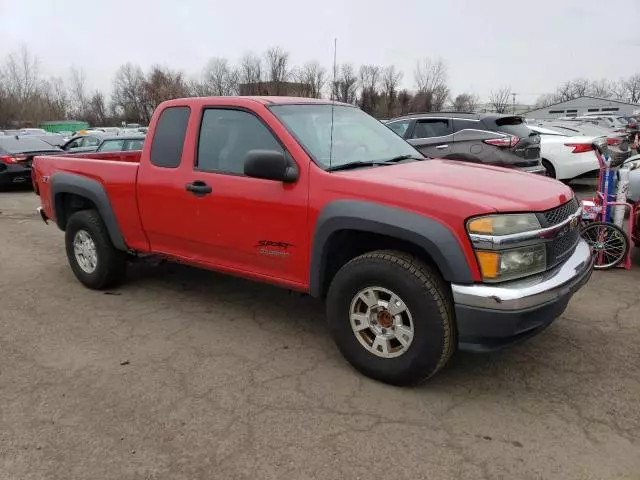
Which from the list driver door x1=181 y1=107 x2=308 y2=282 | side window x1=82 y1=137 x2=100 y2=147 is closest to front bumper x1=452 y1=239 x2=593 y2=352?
driver door x1=181 y1=107 x2=308 y2=282

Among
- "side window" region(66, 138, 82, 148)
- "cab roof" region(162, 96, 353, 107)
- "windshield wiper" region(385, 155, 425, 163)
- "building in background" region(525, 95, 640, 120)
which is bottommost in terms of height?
"building in background" region(525, 95, 640, 120)

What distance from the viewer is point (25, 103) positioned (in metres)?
82.9

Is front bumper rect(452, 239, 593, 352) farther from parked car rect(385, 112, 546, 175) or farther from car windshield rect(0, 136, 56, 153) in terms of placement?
car windshield rect(0, 136, 56, 153)

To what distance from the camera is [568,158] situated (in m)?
10.7

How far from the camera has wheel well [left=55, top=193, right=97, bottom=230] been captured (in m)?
5.61

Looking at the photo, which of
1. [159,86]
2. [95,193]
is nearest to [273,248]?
[95,193]

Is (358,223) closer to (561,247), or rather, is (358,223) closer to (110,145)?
(561,247)

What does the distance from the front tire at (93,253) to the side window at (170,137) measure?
1133 millimetres

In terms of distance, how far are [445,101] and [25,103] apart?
62.6m

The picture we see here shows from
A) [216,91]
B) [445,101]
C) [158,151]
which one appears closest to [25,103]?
[216,91]

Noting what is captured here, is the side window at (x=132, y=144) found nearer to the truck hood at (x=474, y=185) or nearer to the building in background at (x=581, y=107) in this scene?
the truck hood at (x=474, y=185)

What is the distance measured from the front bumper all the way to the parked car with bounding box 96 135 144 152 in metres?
9.35

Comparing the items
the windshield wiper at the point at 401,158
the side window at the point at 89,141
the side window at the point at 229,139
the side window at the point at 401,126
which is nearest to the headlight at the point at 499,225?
the windshield wiper at the point at 401,158

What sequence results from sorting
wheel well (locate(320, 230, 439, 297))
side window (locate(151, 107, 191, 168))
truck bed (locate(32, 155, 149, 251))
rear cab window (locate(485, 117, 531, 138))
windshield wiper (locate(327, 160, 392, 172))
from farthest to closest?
rear cab window (locate(485, 117, 531, 138))
truck bed (locate(32, 155, 149, 251))
side window (locate(151, 107, 191, 168))
windshield wiper (locate(327, 160, 392, 172))
wheel well (locate(320, 230, 439, 297))
